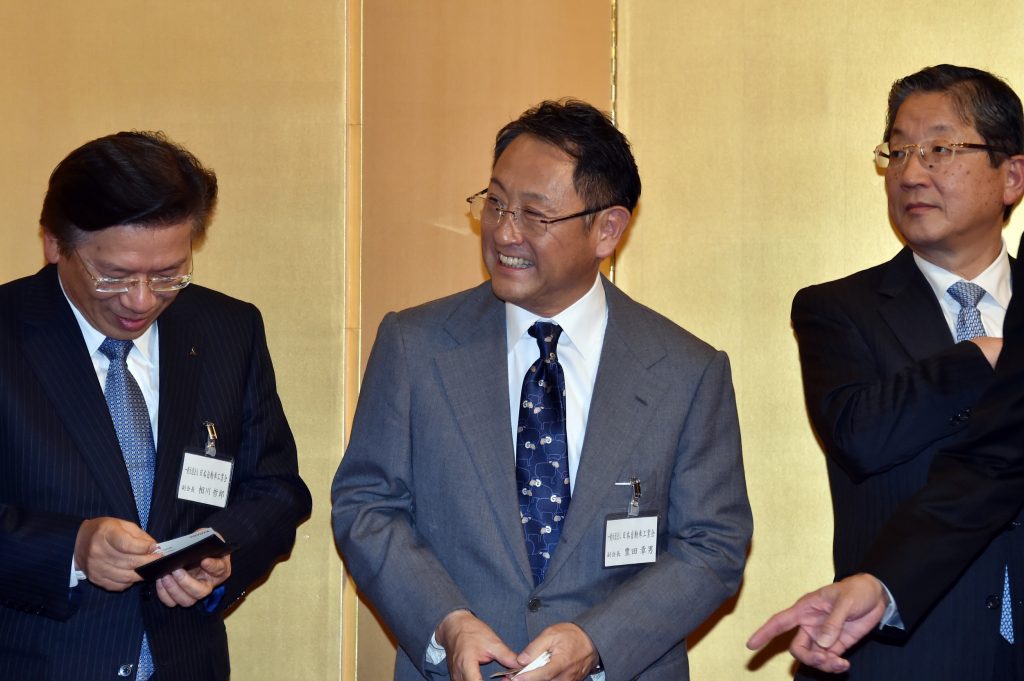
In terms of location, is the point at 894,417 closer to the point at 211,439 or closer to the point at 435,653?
the point at 435,653

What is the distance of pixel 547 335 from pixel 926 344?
104 centimetres

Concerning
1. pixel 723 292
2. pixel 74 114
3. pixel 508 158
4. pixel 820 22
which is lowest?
pixel 723 292

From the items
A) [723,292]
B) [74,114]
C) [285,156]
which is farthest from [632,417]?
[74,114]

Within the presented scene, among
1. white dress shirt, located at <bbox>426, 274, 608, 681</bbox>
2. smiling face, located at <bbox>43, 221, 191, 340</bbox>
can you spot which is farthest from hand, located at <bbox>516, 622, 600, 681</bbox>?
smiling face, located at <bbox>43, 221, 191, 340</bbox>

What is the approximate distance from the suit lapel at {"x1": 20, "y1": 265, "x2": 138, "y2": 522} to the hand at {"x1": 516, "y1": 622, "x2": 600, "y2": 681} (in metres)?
1.11

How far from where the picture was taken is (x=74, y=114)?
13.0ft

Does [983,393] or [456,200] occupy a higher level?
[456,200]

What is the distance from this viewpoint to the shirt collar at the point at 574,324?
10.7 feet

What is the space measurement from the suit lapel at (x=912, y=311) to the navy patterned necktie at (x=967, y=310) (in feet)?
0.21

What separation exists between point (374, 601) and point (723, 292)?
175 cm

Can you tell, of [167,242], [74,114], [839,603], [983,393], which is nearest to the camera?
[839,603]

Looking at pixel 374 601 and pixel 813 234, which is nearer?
pixel 374 601

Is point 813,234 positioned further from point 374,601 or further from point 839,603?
point 374,601

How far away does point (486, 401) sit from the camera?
3100 mm
